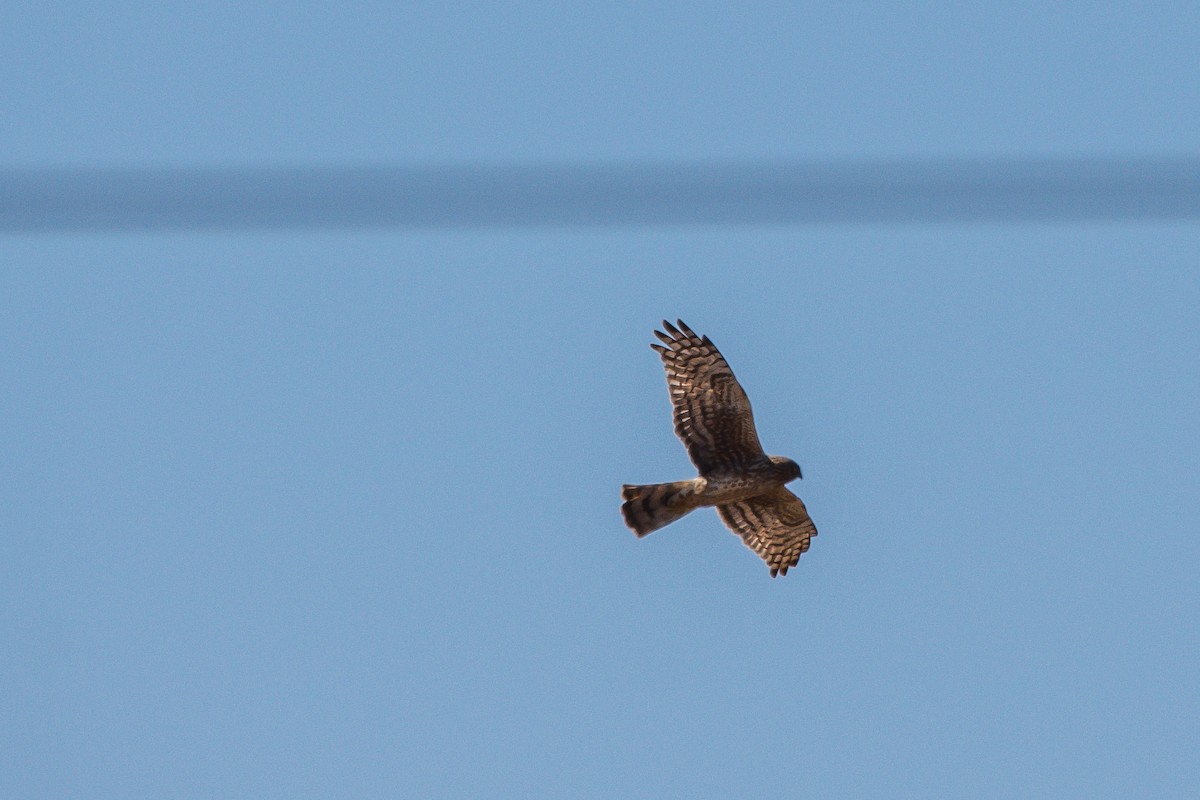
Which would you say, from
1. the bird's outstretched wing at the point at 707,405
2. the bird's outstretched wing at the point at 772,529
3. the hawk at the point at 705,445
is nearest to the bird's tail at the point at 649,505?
the hawk at the point at 705,445

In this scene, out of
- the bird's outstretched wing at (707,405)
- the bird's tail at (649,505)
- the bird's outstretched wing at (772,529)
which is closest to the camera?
the bird's tail at (649,505)

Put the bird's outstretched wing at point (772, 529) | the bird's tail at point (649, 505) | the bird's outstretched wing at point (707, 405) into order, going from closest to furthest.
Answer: the bird's tail at point (649, 505) < the bird's outstretched wing at point (707, 405) < the bird's outstretched wing at point (772, 529)

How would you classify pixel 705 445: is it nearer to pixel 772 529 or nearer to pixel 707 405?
pixel 707 405

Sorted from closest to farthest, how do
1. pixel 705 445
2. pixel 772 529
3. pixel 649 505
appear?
pixel 649 505
pixel 705 445
pixel 772 529

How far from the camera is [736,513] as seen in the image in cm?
1711

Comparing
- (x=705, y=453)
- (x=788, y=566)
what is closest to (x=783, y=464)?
(x=705, y=453)

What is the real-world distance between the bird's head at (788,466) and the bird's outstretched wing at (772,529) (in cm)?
110

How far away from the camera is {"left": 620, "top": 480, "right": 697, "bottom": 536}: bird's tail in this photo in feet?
50.1

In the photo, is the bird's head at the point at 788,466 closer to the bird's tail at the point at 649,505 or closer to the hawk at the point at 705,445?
the hawk at the point at 705,445

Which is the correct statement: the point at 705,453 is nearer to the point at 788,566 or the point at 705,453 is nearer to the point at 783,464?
the point at 783,464

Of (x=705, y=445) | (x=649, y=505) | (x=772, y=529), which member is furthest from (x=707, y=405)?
(x=772, y=529)

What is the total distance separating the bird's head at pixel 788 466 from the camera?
1567 cm

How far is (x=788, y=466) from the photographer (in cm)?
1568

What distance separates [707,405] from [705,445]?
0.33 meters
